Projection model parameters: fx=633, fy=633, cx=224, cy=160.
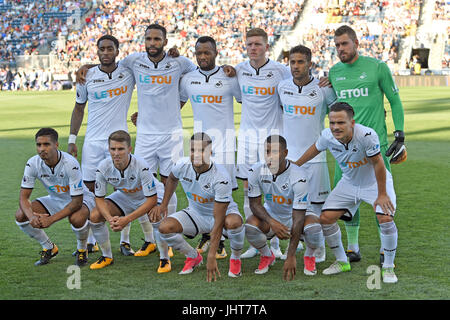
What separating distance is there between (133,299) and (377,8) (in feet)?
135

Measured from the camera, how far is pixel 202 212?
5852 mm

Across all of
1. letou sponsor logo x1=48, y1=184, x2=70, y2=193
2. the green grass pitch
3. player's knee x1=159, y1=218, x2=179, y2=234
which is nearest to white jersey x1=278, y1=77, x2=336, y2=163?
the green grass pitch

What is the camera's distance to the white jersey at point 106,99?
6766 mm

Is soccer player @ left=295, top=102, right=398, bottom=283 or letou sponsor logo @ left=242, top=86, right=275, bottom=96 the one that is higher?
letou sponsor logo @ left=242, top=86, right=275, bottom=96

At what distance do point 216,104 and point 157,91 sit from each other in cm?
68

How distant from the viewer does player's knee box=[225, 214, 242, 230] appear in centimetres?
556

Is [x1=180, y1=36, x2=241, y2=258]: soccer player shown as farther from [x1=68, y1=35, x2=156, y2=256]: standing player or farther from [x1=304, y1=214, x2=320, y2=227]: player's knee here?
[x1=304, y1=214, x2=320, y2=227]: player's knee

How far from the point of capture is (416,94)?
29062mm

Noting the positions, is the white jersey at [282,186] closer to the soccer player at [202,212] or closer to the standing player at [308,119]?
the soccer player at [202,212]

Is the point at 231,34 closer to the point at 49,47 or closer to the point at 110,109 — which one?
the point at 49,47

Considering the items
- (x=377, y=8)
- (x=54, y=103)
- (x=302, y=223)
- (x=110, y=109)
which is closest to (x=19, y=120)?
(x=54, y=103)

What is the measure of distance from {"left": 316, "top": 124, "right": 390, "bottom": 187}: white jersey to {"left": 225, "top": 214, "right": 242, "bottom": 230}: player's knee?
0.99m

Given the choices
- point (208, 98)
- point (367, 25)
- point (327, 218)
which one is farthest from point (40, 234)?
point (367, 25)

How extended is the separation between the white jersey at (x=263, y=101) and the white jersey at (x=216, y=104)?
0.65 feet
